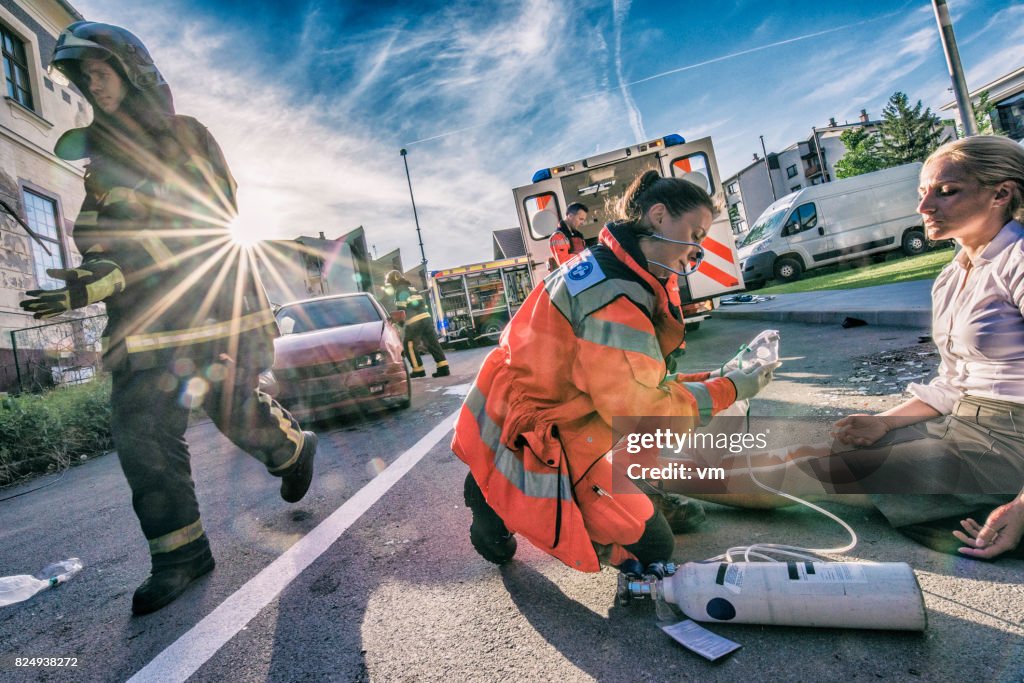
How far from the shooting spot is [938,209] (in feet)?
6.40

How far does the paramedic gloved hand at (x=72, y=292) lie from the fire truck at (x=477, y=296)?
49.6 feet

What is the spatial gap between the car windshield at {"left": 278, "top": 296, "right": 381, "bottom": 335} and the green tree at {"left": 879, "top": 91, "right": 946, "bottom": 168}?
47.8 m

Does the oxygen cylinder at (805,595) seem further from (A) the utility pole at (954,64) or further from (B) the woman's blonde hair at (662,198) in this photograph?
(A) the utility pole at (954,64)

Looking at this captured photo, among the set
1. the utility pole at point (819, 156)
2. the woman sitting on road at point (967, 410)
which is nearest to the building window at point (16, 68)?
the woman sitting on road at point (967, 410)

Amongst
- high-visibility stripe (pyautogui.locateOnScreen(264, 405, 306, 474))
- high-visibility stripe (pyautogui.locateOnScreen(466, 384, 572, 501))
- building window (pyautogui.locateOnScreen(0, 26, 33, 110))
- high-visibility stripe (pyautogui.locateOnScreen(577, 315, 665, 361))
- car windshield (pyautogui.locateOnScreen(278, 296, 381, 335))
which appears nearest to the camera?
high-visibility stripe (pyautogui.locateOnScreen(577, 315, 665, 361))

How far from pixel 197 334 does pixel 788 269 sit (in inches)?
716

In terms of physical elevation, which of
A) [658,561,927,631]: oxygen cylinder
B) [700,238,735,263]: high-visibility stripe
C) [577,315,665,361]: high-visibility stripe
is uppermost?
[700,238,735,263]: high-visibility stripe

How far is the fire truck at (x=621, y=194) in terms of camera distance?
8016 millimetres

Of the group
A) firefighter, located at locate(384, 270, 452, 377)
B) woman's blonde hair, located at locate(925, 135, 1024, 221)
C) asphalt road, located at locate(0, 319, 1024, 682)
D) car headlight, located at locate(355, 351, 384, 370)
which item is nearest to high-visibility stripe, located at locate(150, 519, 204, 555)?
asphalt road, located at locate(0, 319, 1024, 682)

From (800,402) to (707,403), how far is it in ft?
8.84

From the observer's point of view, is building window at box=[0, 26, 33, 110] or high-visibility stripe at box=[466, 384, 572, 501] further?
building window at box=[0, 26, 33, 110]

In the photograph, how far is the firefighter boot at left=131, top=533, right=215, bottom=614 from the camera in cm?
218

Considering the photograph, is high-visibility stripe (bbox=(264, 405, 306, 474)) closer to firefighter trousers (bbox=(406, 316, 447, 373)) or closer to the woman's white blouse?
the woman's white blouse

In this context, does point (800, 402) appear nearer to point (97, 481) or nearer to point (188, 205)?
point (188, 205)
